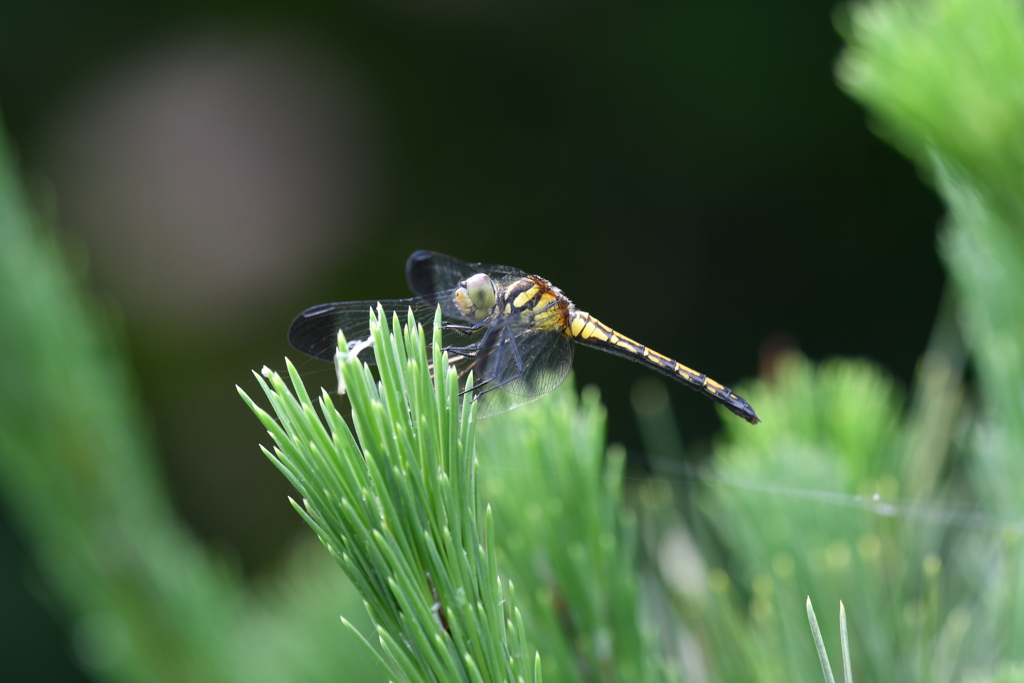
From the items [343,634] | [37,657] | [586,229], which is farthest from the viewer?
[586,229]

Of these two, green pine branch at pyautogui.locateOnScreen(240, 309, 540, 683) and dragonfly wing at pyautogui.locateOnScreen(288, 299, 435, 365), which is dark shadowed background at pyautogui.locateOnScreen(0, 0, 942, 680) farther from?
green pine branch at pyautogui.locateOnScreen(240, 309, 540, 683)

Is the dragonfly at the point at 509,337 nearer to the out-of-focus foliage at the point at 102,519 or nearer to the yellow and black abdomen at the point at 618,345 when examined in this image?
the yellow and black abdomen at the point at 618,345

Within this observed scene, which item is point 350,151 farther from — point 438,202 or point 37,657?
point 37,657

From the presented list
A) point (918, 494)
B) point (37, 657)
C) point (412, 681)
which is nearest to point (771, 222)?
point (918, 494)

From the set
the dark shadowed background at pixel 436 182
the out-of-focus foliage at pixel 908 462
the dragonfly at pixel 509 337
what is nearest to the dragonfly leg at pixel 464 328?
the dragonfly at pixel 509 337

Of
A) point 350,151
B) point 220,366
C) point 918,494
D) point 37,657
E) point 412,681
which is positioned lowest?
point 37,657

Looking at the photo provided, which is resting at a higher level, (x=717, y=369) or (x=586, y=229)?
(x=586, y=229)

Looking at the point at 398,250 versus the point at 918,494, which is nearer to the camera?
the point at 918,494
